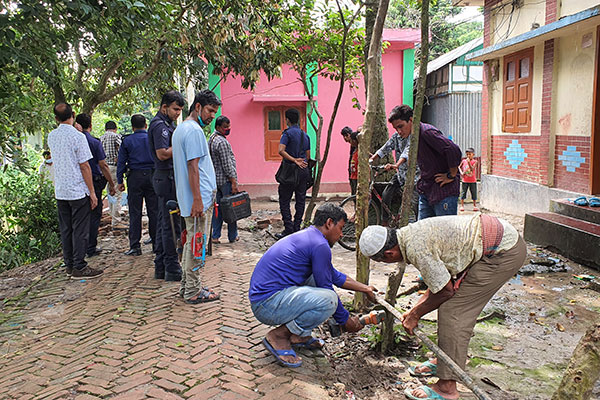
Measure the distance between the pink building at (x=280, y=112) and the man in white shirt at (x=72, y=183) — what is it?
8773 mm

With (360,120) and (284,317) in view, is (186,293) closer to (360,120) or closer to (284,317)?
(284,317)

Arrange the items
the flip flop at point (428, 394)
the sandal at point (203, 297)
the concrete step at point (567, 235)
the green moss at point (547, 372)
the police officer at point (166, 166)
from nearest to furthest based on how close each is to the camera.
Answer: the flip flop at point (428, 394) → the green moss at point (547, 372) → the sandal at point (203, 297) → the police officer at point (166, 166) → the concrete step at point (567, 235)

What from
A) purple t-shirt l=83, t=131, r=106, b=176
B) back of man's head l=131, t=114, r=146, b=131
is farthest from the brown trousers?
purple t-shirt l=83, t=131, r=106, b=176

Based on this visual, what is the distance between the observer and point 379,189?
7566 mm

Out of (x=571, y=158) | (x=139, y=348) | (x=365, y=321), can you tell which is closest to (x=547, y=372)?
(x=365, y=321)

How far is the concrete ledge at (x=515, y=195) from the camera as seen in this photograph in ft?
32.1

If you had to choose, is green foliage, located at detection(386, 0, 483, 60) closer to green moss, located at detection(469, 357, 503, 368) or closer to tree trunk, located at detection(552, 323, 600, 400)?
green moss, located at detection(469, 357, 503, 368)

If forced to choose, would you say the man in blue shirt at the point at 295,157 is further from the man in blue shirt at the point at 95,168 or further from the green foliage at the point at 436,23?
the green foliage at the point at 436,23

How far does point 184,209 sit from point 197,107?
100cm

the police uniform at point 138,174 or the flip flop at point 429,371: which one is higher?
the police uniform at point 138,174

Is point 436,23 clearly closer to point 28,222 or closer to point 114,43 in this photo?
point 28,222

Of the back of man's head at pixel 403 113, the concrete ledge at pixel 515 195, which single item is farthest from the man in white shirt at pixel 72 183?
the concrete ledge at pixel 515 195

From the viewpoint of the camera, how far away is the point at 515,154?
36.6ft

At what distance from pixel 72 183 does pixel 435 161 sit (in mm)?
4118
